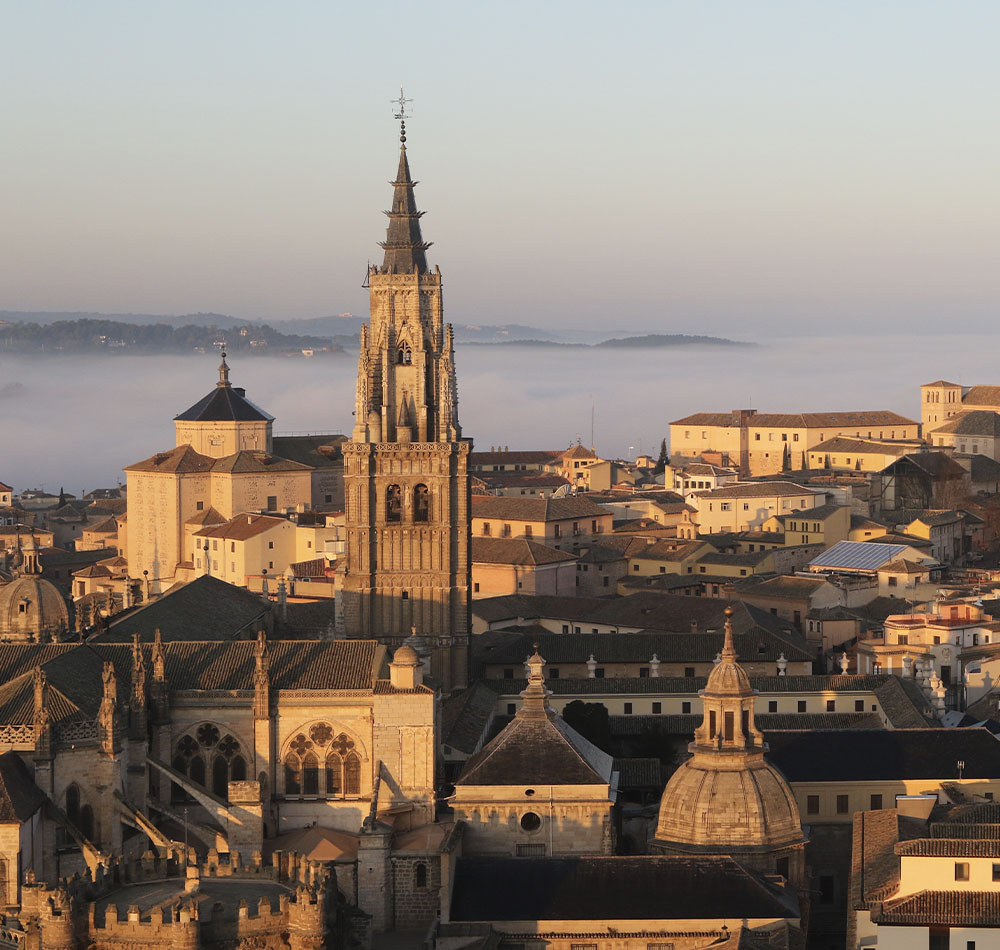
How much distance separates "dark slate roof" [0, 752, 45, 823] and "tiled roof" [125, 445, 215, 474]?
65848 millimetres

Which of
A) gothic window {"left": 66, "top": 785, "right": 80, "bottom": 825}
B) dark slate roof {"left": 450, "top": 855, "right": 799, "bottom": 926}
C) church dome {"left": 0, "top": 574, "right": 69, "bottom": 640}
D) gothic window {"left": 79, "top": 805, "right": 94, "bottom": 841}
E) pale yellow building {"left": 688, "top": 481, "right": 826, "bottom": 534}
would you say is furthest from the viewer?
pale yellow building {"left": 688, "top": 481, "right": 826, "bottom": 534}

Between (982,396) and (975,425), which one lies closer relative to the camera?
(975,425)

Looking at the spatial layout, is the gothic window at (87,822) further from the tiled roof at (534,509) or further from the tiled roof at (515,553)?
the tiled roof at (534,509)

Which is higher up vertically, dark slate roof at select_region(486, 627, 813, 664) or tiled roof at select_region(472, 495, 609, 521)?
tiled roof at select_region(472, 495, 609, 521)

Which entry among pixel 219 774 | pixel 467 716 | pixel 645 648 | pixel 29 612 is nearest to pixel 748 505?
pixel 645 648

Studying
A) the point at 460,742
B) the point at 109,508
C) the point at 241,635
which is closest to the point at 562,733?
the point at 460,742

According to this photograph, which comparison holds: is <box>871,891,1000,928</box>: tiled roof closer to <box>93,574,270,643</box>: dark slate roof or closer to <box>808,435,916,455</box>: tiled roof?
<box>93,574,270,643</box>: dark slate roof

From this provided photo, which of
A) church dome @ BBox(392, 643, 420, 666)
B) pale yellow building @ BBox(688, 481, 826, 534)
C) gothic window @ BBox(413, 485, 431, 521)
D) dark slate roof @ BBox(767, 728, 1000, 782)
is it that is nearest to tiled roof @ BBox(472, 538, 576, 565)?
pale yellow building @ BBox(688, 481, 826, 534)

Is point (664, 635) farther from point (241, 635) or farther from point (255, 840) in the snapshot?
point (255, 840)

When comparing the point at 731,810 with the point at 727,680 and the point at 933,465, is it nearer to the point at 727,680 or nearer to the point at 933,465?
the point at 727,680

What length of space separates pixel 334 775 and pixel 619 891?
10.4m

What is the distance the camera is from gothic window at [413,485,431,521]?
71.3m

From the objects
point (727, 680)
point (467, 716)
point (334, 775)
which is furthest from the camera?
point (467, 716)

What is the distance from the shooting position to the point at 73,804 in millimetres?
51906
